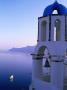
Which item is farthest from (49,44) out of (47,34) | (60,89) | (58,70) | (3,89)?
(3,89)

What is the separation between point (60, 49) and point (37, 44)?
5.38 ft

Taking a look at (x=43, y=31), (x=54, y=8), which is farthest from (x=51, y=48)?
(x=54, y=8)

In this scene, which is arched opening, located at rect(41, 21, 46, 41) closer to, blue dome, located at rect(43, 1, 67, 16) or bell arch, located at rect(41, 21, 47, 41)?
bell arch, located at rect(41, 21, 47, 41)

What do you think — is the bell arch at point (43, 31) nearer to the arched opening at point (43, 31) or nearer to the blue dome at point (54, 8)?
the arched opening at point (43, 31)

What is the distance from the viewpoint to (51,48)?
448 inches

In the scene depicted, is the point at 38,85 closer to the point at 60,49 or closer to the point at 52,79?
the point at 52,79

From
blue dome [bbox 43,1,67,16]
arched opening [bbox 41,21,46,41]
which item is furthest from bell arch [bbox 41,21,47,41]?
blue dome [bbox 43,1,67,16]

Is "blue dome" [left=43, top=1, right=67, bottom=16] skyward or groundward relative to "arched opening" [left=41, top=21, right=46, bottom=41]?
skyward

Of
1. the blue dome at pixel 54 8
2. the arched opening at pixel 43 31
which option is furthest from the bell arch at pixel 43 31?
the blue dome at pixel 54 8

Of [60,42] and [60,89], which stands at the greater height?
[60,42]

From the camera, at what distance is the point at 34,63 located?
1279 cm

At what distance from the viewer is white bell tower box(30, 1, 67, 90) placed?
438 inches

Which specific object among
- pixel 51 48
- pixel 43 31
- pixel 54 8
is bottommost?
pixel 51 48

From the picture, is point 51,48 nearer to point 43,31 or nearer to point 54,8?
point 43,31
